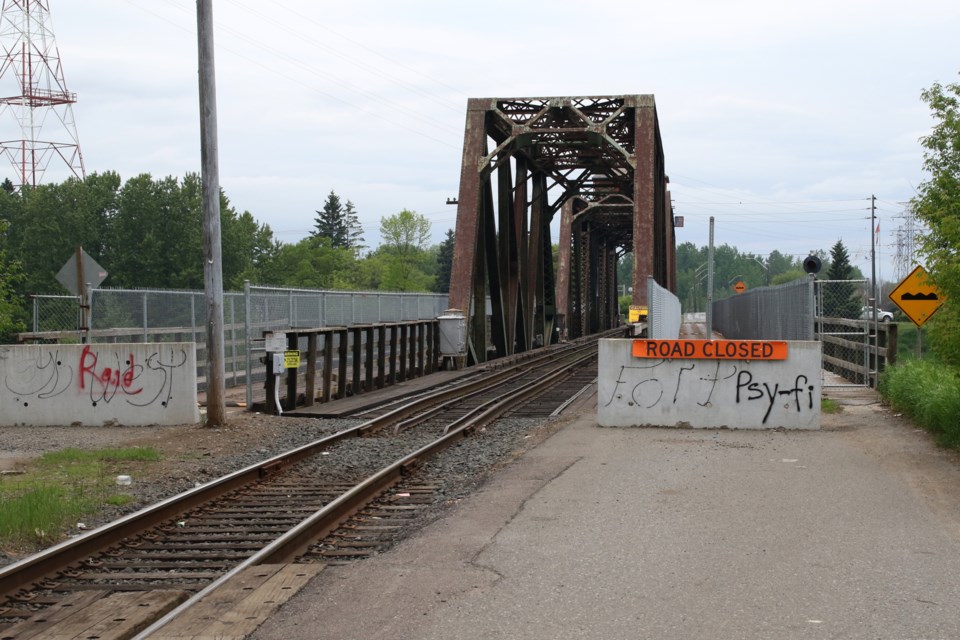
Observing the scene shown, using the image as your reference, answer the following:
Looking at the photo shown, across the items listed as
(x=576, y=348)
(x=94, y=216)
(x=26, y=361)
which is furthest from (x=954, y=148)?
(x=94, y=216)

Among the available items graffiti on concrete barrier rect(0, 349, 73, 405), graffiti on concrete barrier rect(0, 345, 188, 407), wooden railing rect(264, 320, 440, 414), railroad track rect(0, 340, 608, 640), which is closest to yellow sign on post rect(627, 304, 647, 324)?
wooden railing rect(264, 320, 440, 414)

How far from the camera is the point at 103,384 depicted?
47.2 feet

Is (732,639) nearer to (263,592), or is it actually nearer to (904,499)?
(263,592)

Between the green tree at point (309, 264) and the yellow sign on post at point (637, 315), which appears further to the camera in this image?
the green tree at point (309, 264)

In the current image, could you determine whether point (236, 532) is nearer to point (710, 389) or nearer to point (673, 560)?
point (673, 560)

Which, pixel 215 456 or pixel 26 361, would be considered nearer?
pixel 215 456

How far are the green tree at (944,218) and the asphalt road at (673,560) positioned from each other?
155cm

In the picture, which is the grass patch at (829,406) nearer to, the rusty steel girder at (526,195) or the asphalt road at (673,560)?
the asphalt road at (673,560)

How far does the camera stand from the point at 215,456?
12031 mm

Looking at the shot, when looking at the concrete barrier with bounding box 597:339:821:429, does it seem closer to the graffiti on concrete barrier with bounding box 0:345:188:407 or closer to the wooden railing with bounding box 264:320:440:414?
the wooden railing with bounding box 264:320:440:414

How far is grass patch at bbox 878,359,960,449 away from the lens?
11.9 metres

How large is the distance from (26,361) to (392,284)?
9804cm

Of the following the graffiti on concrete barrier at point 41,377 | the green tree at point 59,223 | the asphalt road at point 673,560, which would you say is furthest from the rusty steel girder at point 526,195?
the green tree at point 59,223

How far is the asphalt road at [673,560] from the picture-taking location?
17.6 feet
